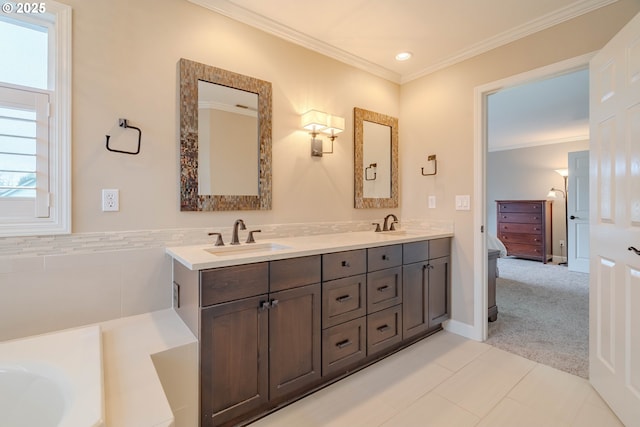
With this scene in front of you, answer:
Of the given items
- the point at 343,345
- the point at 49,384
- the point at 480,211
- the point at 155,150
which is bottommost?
the point at 343,345

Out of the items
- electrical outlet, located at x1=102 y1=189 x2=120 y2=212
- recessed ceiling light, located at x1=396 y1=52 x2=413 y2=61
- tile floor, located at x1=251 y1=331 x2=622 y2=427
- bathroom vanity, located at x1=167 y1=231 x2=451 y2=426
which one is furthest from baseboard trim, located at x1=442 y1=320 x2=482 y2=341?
electrical outlet, located at x1=102 y1=189 x2=120 y2=212

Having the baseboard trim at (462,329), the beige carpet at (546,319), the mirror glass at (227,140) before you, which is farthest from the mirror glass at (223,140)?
the beige carpet at (546,319)

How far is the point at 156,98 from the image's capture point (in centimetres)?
187

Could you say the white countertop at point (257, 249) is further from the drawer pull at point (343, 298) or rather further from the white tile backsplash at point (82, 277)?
the drawer pull at point (343, 298)

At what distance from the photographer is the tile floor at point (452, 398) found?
5.48ft

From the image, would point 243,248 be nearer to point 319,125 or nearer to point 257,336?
point 257,336

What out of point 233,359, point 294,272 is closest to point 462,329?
point 294,272

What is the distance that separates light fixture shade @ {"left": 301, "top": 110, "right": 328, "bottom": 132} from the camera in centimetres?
242

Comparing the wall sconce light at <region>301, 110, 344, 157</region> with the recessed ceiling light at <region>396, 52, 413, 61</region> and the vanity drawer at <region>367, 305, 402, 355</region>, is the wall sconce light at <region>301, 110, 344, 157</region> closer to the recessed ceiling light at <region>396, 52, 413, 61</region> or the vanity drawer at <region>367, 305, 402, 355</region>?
the recessed ceiling light at <region>396, 52, 413, 61</region>

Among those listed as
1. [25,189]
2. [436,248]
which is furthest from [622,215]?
[25,189]

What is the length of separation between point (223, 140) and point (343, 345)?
159cm

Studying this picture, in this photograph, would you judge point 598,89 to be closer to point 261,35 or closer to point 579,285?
point 261,35

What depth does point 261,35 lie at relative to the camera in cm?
228

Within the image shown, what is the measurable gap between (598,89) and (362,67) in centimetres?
177
